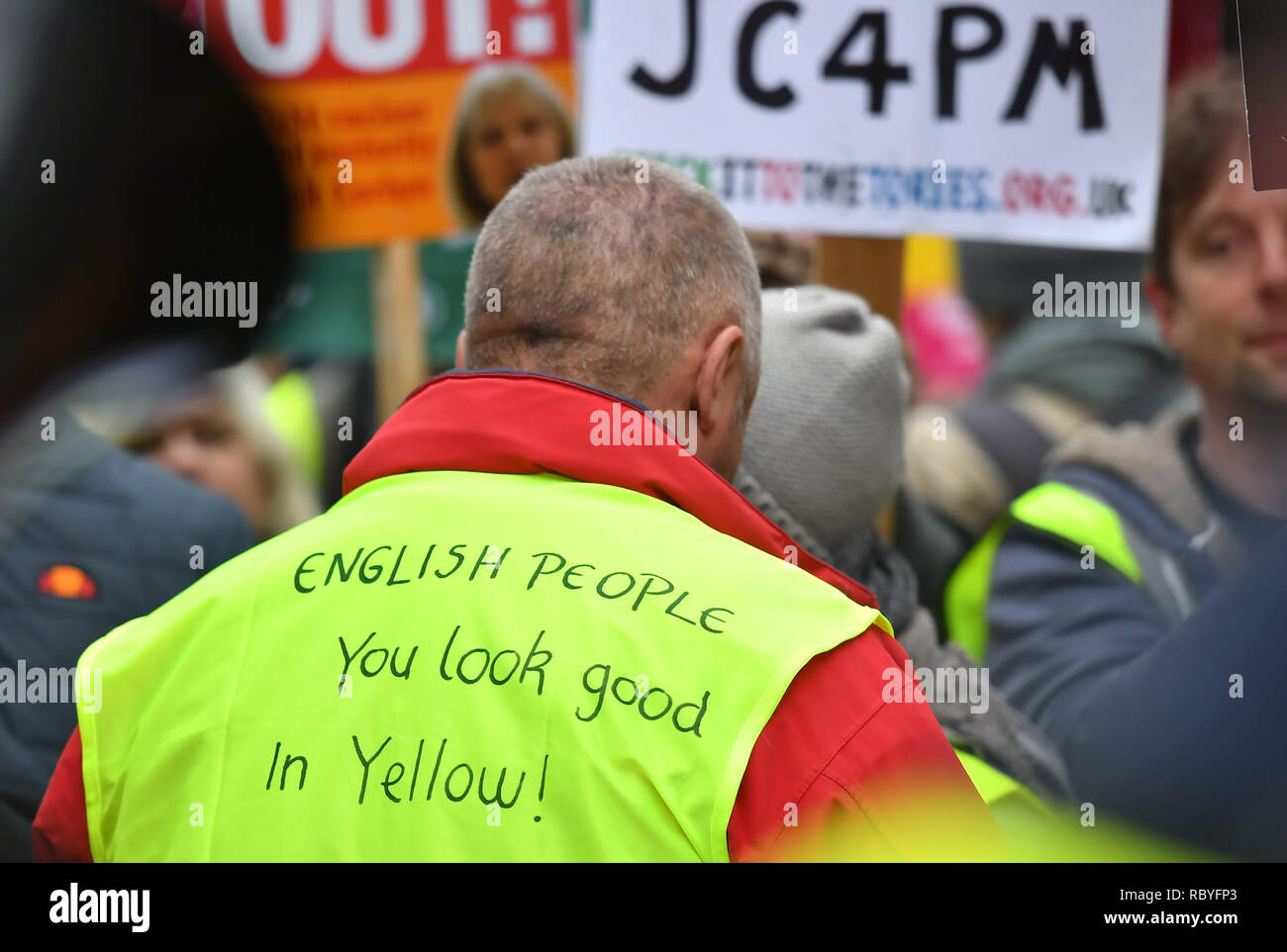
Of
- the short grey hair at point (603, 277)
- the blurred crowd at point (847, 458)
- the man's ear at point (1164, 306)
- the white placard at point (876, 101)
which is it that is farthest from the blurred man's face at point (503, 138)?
→ the short grey hair at point (603, 277)

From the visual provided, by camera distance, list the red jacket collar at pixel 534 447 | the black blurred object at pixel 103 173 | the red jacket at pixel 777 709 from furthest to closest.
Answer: the black blurred object at pixel 103 173 < the red jacket collar at pixel 534 447 < the red jacket at pixel 777 709

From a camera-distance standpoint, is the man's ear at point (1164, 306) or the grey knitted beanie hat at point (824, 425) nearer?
the grey knitted beanie hat at point (824, 425)

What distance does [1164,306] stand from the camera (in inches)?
117

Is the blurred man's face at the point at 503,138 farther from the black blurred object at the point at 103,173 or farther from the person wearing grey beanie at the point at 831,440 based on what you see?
the person wearing grey beanie at the point at 831,440

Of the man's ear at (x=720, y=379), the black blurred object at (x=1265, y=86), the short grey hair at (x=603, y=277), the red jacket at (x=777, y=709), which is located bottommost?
the red jacket at (x=777, y=709)

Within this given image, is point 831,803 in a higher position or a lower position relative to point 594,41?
lower

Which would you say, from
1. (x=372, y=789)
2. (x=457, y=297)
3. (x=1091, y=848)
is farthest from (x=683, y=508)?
(x=457, y=297)

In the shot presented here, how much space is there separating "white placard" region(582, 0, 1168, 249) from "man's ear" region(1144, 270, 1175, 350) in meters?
0.21

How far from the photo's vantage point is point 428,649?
1.37m

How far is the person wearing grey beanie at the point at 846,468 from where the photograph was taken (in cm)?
203

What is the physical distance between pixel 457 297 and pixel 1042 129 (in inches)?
88.1

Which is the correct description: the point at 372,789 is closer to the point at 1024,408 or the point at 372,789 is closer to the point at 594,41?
the point at 594,41

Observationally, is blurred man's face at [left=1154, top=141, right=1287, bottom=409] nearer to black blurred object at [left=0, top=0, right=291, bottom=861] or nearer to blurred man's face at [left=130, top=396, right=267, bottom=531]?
black blurred object at [left=0, top=0, right=291, bottom=861]

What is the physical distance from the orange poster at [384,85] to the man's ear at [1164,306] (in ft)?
4.57
